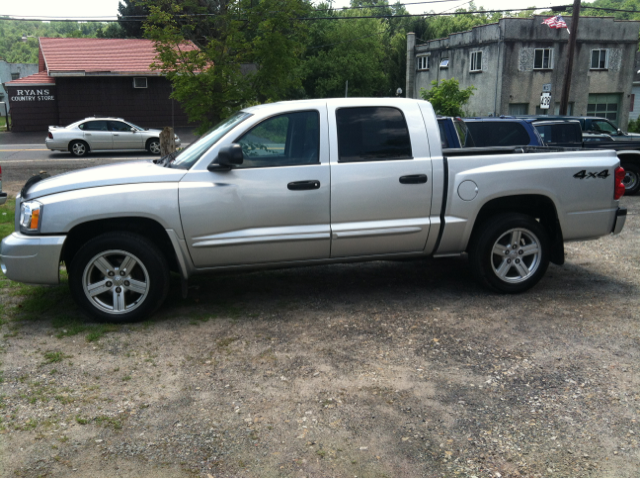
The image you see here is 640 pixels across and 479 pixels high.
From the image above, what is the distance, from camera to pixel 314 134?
19.3ft

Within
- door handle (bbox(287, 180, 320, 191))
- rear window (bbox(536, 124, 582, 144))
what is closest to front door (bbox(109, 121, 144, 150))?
rear window (bbox(536, 124, 582, 144))

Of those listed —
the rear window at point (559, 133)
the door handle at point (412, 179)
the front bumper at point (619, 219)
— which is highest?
the rear window at point (559, 133)

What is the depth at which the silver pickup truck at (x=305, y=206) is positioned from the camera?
17.9 feet

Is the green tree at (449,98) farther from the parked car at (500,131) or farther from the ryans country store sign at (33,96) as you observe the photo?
the ryans country store sign at (33,96)

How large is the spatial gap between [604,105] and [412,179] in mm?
39985

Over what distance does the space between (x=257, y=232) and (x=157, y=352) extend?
1371 millimetres

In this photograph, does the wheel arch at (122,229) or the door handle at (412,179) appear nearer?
the wheel arch at (122,229)

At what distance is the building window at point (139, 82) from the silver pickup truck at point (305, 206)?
109ft

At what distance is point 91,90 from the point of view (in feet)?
121

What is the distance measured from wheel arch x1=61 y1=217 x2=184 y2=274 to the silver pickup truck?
0.04ft

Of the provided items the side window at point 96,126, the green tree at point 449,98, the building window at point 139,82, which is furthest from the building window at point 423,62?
the side window at point 96,126

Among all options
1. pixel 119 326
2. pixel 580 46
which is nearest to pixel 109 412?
pixel 119 326

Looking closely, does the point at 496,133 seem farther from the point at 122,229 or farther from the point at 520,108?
the point at 520,108

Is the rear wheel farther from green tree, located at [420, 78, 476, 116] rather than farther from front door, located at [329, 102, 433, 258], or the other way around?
front door, located at [329, 102, 433, 258]
